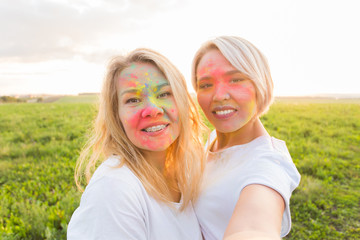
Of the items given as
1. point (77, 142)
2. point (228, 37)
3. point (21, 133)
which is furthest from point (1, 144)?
point (228, 37)

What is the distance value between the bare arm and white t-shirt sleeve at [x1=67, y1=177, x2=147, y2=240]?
0.53m

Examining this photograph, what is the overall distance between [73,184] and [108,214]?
382 cm

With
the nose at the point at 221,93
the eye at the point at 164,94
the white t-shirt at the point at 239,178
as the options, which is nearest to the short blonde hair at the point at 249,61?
the nose at the point at 221,93

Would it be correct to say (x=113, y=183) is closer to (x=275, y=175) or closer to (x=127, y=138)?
(x=127, y=138)

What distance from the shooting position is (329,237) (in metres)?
3.49

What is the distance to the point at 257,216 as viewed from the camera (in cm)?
133

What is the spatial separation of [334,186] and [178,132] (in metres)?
4.36

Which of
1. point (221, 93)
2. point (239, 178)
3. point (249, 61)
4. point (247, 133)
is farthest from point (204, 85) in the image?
point (239, 178)

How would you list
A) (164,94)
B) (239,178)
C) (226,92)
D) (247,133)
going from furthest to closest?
(247,133) → (226,92) → (164,94) → (239,178)

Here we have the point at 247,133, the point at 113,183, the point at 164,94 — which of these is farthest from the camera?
the point at 247,133

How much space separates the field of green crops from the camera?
3.38 meters

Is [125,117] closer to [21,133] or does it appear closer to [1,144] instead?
[1,144]

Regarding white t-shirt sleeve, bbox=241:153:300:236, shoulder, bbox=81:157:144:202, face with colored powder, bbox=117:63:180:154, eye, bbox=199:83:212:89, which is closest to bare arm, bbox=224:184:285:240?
white t-shirt sleeve, bbox=241:153:300:236

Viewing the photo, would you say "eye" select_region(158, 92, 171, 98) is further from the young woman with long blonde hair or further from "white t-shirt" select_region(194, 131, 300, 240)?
"white t-shirt" select_region(194, 131, 300, 240)
